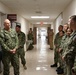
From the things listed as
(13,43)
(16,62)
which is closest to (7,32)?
(13,43)

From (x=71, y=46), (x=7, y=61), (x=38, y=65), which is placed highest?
(x=71, y=46)

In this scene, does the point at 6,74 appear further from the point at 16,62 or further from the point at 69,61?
the point at 69,61

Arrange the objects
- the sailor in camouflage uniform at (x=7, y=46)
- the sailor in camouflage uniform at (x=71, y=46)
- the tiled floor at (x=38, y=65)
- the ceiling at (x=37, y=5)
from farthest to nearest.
→ 1. the ceiling at (x=37, y=5)
2. the tiled floor at (x=38, y=65)
3. the sailor in camouflage uniform at (x=7, y=46)
4. the sailor in camouflage uniform at (x=71, y=46)

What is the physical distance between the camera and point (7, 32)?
13.6 ft

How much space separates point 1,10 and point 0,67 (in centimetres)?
202

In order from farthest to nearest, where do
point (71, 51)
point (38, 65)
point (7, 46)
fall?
point (38, 65) → point (7, 46) → point (71, 51)

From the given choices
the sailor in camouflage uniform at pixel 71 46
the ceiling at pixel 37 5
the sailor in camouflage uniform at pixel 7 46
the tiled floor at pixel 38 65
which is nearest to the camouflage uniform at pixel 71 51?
the sailor in camouflage uniform at pixel 71 46

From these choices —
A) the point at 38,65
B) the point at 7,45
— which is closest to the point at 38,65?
the point at 38,65

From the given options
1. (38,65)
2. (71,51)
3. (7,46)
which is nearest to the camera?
(71,51)

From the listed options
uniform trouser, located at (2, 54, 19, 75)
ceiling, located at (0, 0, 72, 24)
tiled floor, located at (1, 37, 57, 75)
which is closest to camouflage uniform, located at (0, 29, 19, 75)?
uniform trouser, located at (2, 54, 19, 75)

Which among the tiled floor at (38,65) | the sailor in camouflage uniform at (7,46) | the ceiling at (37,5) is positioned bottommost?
the tiled floor at (38,65)

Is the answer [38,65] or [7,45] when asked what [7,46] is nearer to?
[7,45]

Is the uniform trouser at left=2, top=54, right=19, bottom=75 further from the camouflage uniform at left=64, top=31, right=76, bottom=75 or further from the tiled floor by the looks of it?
the camouflage uniform at left=64, top=31, right=76, bottom=75

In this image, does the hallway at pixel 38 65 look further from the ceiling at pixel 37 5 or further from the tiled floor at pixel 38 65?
the ceiling at pixel 37 5
